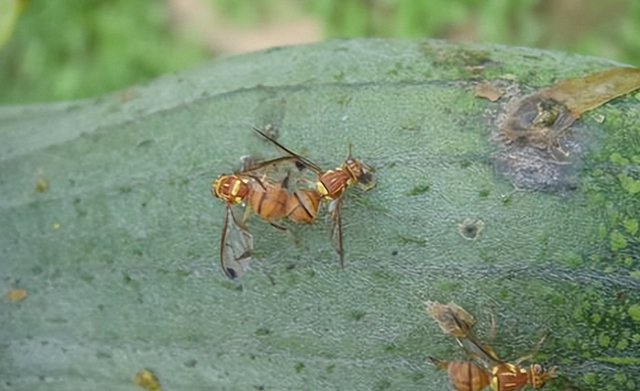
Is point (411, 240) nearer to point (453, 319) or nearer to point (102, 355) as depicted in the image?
point (453, 319)

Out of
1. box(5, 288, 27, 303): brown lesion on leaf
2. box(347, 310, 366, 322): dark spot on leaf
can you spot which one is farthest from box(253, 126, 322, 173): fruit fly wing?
box(5, 288, 27, 303): brown lesion on leaf

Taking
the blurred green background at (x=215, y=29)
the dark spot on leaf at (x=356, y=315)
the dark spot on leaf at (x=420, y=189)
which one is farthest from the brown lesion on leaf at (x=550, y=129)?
the blurred green background at (x=215, y=29)

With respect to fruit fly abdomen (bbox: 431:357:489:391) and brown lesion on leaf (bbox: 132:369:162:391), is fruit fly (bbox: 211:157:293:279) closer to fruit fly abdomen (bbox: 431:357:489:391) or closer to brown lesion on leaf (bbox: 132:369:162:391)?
brown lesion on leaf (bbox: 132:369:162:391)

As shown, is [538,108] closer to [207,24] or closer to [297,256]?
[297,256]

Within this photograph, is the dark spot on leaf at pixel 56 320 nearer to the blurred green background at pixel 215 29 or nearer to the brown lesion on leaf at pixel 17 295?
the brown lesion on leaf at pixel 17 295

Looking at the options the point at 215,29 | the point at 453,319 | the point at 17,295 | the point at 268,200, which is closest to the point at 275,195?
the point at 268,200

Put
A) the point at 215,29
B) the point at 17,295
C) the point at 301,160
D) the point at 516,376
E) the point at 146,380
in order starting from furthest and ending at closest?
the point at 215,29 → the point at 17,295 → the point at 146,380 → the point at 301,160 → the point at 516,376
